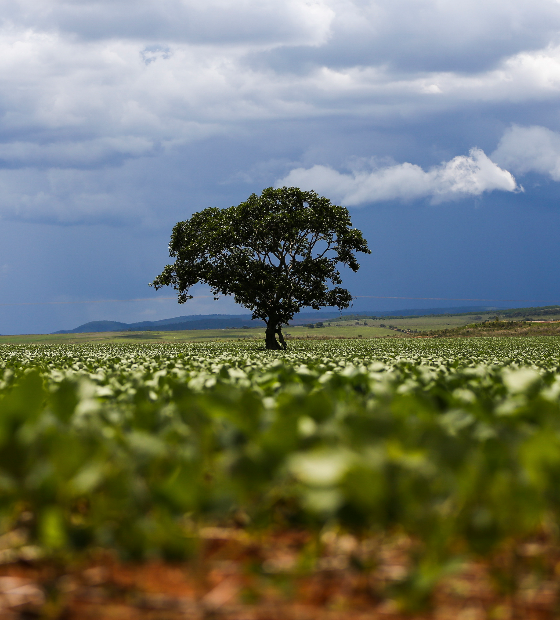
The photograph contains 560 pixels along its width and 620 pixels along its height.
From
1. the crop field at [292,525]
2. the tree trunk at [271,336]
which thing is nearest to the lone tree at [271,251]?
the tree trunk at [271,336]

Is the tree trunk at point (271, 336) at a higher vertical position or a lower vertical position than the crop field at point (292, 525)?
lower

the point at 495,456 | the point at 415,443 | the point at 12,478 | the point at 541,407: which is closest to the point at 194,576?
the point at 12,478

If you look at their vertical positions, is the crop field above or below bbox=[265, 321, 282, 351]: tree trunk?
above

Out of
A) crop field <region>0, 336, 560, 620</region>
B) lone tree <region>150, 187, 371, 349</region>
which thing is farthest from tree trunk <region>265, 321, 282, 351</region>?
crop field <region>0, 336, 560, 620</region>

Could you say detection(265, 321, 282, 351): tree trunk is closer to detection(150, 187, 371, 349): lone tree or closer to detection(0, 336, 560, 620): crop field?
detection(150, 187, 371, 349): lone tree

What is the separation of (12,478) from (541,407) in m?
2.73

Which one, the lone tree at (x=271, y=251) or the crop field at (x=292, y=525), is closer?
the crop field at (x=292, y=525)

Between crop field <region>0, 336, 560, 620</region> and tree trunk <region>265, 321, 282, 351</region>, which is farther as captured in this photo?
tree trunk <region>265, 321, 282, 351</region>

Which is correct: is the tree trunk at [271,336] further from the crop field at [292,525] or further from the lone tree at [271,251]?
the crop field at [292,525]

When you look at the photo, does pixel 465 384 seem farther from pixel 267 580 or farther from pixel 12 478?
pixel 12 478

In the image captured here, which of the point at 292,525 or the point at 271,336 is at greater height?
the point at 292,525

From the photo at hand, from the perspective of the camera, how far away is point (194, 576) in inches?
81.2

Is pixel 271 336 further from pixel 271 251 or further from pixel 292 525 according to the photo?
pixel 292 525

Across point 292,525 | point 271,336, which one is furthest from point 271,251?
point 292,525
